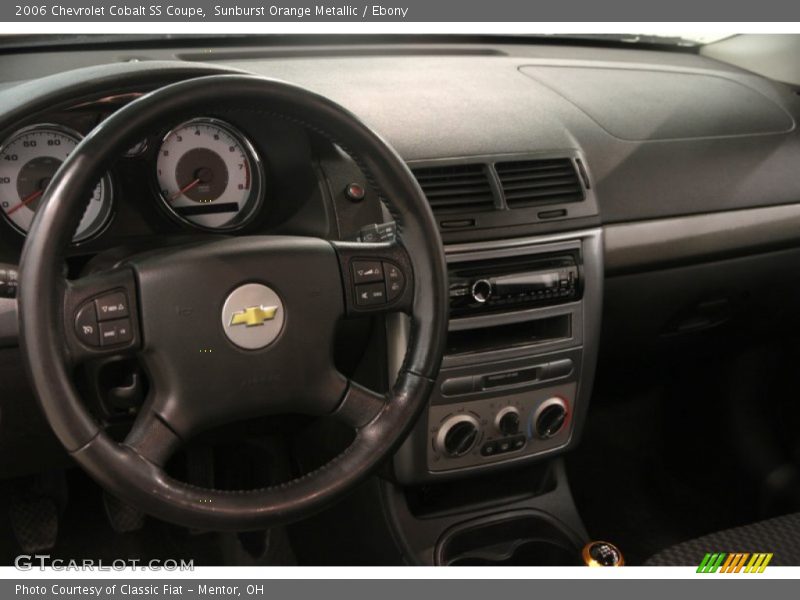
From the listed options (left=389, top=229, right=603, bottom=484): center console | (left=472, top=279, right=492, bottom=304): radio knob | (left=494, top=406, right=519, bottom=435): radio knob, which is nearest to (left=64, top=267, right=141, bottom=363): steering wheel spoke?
(left=389, top=229, right=603, bottom=484): center console

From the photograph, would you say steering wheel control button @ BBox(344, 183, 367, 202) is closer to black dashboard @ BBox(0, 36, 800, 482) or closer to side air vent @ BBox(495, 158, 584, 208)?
black dashboard @ BBox(0, 36, 800, 482)

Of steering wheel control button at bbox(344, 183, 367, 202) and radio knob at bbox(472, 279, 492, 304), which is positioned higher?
steering wheel control button at bbox(344, 183, 367, 202)

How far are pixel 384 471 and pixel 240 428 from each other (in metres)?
0.29

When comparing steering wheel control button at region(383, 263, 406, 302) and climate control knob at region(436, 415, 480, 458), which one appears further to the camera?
climate control knob at region(436, 415, 480, 458)

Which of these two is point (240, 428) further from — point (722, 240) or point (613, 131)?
point (722, 240)

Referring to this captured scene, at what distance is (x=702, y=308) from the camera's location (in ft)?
6.38

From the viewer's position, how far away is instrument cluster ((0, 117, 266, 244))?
1.17 metres

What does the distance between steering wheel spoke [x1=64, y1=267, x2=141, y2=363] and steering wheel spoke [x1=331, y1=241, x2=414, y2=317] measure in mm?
270

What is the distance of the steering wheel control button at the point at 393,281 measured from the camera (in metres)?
1.17

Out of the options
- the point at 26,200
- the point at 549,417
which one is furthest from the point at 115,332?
the point at 549,417

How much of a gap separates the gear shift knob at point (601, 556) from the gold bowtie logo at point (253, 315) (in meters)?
0.86

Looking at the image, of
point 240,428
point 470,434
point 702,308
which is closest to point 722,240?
point 702,308

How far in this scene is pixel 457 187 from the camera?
148cm

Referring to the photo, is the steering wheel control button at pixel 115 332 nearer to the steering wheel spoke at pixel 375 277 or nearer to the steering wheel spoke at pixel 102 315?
the steering wheel spoke at pixel 102 315
